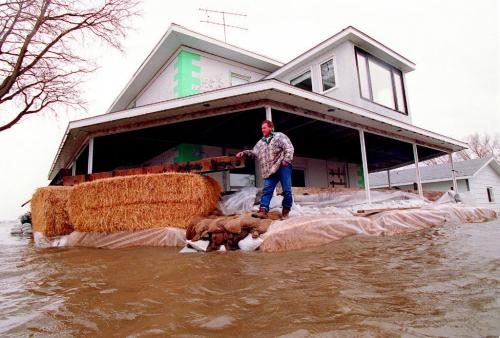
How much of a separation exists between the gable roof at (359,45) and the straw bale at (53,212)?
862 cm

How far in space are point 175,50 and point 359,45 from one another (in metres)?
6.58

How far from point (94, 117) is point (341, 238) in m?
6.39

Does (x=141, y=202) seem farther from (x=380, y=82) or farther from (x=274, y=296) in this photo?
(x=380, y=82)

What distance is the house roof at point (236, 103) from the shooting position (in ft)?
19.4

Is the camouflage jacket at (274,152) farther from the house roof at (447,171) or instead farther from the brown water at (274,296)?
the house roof at (447,171)

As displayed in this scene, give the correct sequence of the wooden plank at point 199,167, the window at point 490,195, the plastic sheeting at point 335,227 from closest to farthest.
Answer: the plastic sheeting at point 335,227 < the wooden plank at point 199,167 < the window at point 490,195

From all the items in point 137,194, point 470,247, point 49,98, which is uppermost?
point 49,98

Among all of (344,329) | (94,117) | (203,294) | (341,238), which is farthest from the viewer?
(94,117)

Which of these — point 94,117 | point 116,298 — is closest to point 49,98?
point 94,117

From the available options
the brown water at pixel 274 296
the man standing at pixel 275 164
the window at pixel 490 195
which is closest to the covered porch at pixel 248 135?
the man standing at pixel 275 164

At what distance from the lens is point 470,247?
2922 millimetres

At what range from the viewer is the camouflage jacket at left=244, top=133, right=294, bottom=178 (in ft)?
15.6

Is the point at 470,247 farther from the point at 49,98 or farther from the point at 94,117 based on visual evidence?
the point at 49,98

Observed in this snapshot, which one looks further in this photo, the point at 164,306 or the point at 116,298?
the point at 116,298
